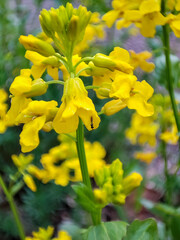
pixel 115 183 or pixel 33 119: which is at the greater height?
pixel 33 119

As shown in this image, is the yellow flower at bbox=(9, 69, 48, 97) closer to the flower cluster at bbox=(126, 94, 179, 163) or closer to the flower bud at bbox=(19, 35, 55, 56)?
the flower bud at bbox=(19, 35, 55, 56)

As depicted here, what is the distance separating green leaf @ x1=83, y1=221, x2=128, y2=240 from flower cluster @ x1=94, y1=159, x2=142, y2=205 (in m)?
0.06

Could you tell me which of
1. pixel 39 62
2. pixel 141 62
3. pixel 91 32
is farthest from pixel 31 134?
pixel 91 32

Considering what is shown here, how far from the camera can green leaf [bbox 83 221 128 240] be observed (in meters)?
0.79

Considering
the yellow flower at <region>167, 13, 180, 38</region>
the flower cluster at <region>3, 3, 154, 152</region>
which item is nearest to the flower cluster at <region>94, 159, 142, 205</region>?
the flower cluster at <region>3, 3, 154, 152</region>

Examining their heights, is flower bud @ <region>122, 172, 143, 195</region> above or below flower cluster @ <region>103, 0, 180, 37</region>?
below

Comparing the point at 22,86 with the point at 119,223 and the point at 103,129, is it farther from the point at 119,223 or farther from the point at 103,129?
the point at 103,129

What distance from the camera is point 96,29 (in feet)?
6.73

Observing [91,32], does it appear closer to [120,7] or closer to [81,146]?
[120,7]

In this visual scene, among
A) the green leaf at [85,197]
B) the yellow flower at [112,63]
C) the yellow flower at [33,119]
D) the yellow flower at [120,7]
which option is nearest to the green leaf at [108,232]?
the green leaf at [85,197]

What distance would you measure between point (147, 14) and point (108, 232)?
25.2 inches

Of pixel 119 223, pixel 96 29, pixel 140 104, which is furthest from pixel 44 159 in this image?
pixel 96 29

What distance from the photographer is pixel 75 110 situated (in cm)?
68

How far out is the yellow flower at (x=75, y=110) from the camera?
687 mm
